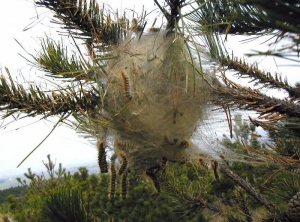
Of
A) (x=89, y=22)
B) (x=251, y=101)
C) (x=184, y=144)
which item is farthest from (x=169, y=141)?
(x=89, y=22)

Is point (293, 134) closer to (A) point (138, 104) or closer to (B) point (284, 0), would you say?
(A) point (138, 104)

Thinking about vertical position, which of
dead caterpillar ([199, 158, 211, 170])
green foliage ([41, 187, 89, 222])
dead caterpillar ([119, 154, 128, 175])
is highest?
dead caterpillar ([119, 154, 128, 175])

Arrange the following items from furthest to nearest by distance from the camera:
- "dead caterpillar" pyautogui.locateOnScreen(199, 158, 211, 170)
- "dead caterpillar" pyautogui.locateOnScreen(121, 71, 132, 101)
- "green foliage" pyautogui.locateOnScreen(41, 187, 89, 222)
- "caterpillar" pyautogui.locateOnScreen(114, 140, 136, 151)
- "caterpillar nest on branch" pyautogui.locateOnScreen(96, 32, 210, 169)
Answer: "green foliage" pyautogui.locateOnScreen(41, 187, 89, 222) → "dead caterpillar" pyautogui.locateOnScreen(199, 158, 211, 170) → "caterpillar" pyautogui.locateOnScreen(114, 140, 136, 151) → "caterpillar nest on branch" pyautogui.locateOnScreen(96, 32, 210, 169) → "dead caterpillar" pyautogui.locateOnScreen(121, 71, 132, 101)

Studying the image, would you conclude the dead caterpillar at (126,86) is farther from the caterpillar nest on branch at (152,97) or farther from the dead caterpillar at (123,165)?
the dead caterpillar at (123,165)

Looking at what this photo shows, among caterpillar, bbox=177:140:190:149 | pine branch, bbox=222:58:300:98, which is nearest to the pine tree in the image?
caterpillar, bbox=177:140:190:149

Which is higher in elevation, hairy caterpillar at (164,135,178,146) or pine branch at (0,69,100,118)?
pine branch at (0,69,100,118)

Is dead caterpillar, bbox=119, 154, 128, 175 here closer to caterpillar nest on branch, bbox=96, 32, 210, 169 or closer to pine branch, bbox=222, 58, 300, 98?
caterpillar nest on branch, bbox=96, 32, 210, 169

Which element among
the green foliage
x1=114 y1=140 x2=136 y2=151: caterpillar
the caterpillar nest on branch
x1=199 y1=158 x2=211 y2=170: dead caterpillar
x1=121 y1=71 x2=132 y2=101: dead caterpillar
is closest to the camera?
x1=121 y1=71 x2=132 y2=101: dead caterpillar

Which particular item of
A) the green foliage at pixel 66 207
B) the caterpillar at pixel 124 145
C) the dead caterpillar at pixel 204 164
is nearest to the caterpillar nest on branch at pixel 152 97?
the caterpillar at pixel 124 145

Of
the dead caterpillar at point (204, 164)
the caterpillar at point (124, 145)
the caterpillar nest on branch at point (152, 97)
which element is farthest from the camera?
the dead caterpillar at point (204, 164)

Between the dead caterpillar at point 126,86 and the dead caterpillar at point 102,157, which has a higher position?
the dead caterpillar at point 126,86
